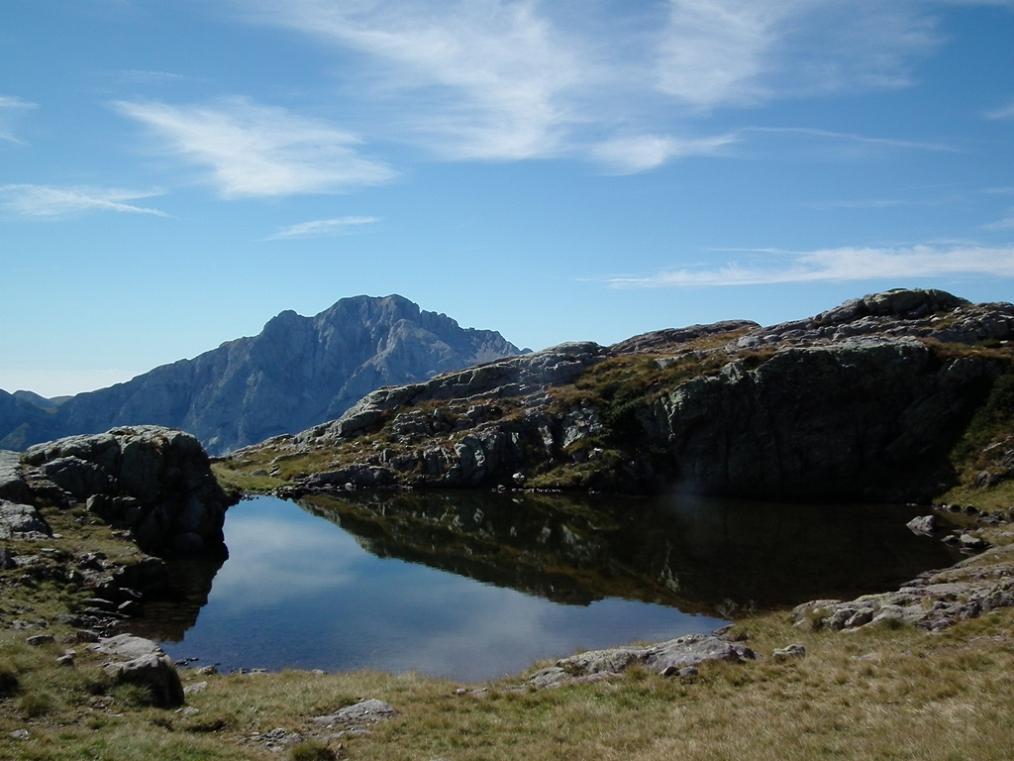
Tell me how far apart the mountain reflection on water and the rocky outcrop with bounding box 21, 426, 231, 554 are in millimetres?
5629

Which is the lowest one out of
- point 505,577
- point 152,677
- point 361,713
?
point 505,577

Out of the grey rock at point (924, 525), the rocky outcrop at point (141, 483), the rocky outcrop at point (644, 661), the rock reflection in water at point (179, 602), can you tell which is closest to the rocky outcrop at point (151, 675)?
the rocky outcrop at point (644, 661)

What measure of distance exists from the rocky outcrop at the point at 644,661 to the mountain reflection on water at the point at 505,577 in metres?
6.40

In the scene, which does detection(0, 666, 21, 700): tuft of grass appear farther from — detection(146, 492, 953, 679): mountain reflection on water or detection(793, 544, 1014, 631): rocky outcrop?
detection(793, 544, 1014, 631): rocky outcrop

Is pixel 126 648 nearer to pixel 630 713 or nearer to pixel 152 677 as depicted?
pixel 152 677

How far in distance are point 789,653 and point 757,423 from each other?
77063 millimetres

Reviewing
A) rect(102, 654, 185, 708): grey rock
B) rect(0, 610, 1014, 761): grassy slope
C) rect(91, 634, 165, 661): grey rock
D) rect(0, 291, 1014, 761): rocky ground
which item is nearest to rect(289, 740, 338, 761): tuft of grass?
rect(0, 291, 1014, 761): rocky ground

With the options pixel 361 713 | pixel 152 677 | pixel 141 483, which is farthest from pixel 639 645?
pixel 141 483

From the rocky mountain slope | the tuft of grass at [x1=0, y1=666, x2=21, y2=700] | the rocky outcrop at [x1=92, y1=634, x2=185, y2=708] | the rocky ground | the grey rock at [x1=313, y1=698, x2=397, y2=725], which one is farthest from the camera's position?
the rocky mountain slope

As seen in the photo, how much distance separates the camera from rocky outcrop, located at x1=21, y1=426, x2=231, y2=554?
5703 cm

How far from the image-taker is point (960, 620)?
30.8 metres

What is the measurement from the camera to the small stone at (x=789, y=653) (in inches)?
1129

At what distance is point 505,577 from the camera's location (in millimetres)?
57625

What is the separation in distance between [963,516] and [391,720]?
75.0 metres
